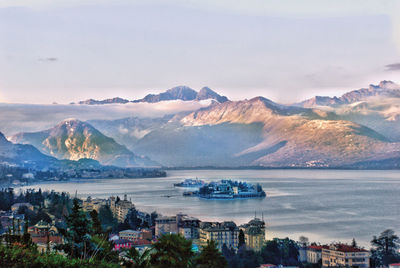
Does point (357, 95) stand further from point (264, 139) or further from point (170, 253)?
point (170, 253)

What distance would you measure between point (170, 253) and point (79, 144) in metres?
130

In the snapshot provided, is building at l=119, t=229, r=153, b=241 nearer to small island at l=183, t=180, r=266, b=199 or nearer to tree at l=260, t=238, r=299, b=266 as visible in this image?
tree at l=260, t=238, r=299, b=266

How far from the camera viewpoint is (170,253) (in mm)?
7602

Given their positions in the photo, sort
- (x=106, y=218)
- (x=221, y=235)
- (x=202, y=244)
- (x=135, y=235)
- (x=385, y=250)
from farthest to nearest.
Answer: (x=106, y=218)
(x=135, y=235)
(x=221, y=235)
(x=202, y=244)
(x=385, y=250)

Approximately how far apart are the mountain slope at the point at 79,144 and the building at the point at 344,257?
107m

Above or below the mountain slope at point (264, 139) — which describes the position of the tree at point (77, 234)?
below

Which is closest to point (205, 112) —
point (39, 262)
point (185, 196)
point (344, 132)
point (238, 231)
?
point (344, 132)

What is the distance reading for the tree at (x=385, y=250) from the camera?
14070 millimetres

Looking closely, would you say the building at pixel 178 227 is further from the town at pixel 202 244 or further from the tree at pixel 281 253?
the tree at pixel 281 253

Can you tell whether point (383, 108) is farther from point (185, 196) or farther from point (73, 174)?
point (185, 196)

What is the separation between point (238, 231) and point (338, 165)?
86208mm

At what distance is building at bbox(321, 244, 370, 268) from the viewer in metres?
13.5

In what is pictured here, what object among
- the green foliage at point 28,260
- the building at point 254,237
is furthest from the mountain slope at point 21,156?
the green foliage at point 28,260

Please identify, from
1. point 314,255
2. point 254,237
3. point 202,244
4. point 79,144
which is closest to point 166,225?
point 202,244
